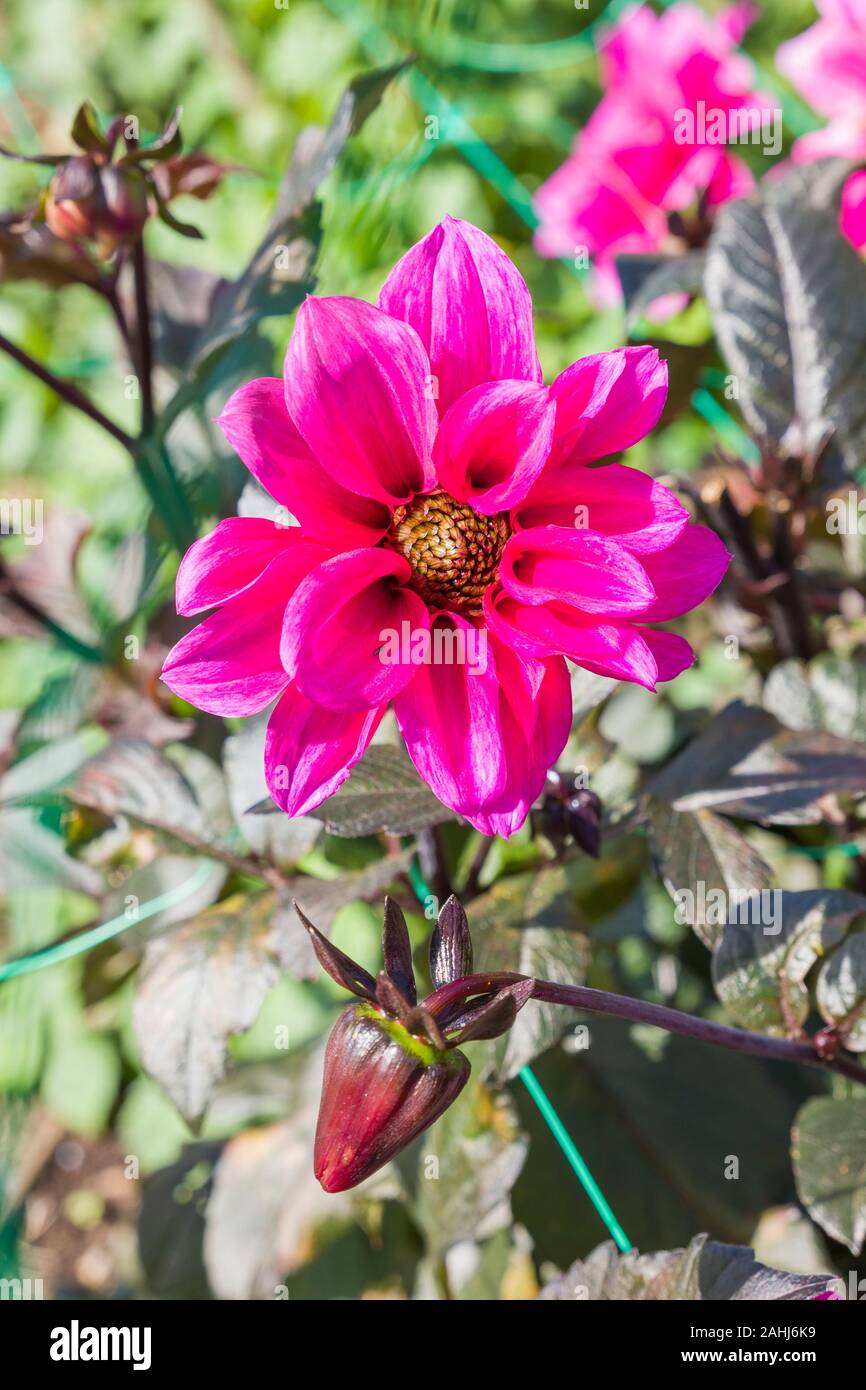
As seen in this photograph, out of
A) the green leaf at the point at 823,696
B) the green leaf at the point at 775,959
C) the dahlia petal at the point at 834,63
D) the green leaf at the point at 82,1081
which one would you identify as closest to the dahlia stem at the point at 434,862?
the green leaf at the point at 775,959

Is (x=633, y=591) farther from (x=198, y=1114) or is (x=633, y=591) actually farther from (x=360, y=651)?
(x=198, y=1114)

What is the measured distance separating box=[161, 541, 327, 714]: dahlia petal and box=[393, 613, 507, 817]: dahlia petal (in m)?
0.05

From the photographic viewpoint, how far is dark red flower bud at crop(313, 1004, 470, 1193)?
37cm

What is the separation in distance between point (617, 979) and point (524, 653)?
49 centimetres

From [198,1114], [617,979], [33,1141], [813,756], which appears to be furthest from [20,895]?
[33,1141]

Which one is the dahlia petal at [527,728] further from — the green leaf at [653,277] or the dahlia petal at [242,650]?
the green leaf at [653,277]

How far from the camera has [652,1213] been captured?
726mm

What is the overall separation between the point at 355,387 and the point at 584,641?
0.11m

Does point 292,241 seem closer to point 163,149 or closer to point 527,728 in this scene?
point 163,149

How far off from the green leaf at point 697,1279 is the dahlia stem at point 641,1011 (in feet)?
0.26

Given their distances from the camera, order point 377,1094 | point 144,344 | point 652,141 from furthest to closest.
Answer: point 652,141 < point 144,344 < point 377,1094

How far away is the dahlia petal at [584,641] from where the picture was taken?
39 centimetres

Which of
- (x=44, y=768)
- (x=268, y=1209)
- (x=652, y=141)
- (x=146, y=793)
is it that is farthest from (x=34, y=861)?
(x=652, y=141)

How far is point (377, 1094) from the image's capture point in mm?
373
